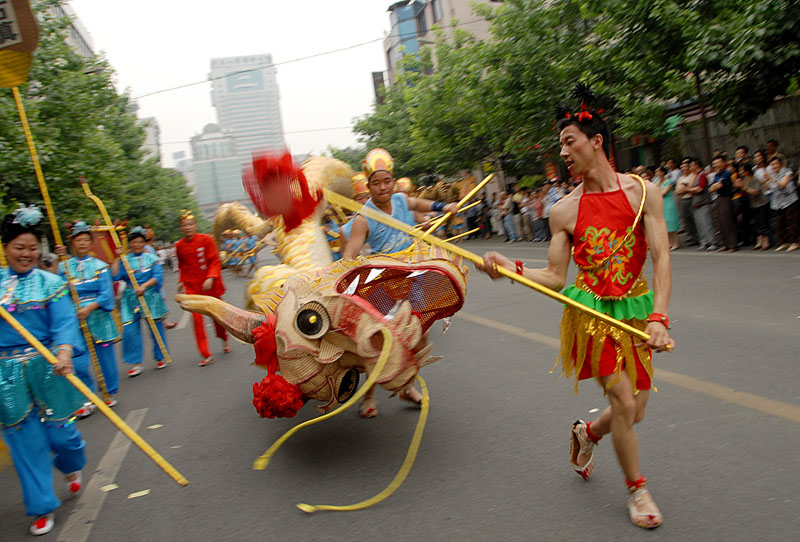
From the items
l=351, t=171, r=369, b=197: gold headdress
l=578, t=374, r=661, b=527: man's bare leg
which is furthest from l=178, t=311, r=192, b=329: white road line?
l=578, t=374, r=661, b=527: man's bare leg

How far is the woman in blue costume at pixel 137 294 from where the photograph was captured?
866 centimetres

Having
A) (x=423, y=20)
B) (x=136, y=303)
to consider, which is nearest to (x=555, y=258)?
(x=136, y=303)

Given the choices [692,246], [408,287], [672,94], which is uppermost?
[672,94]

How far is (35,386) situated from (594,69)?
1631 cm

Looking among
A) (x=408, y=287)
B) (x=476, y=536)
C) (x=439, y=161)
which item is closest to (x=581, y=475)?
(x=476, y=536)

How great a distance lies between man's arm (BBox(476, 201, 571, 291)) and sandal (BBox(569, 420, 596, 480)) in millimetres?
772

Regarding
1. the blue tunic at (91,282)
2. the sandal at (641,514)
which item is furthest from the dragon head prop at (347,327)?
A: the blue tunic at (91,282)

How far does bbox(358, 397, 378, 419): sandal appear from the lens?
17.8 ft

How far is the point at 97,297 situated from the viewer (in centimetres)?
720

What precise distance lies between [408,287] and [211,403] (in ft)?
10.1

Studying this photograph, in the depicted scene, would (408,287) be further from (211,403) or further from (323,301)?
(211,403)

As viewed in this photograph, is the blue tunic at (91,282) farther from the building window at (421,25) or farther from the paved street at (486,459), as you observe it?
the building window at (421,25)

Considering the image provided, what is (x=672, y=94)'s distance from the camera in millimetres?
14273

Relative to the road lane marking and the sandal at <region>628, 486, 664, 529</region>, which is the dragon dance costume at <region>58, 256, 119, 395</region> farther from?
the sandal at <region>628, 486, 664, 529</region>
